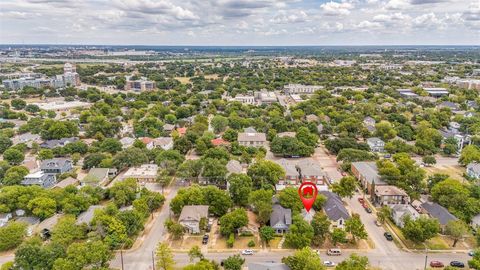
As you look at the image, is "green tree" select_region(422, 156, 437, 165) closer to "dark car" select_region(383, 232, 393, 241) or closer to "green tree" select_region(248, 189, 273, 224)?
"dark car" select_region(383, 232, 393, 241)

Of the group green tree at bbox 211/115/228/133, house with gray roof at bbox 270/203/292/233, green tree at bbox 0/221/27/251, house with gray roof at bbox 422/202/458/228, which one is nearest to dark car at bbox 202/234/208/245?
house with gray roof at bbox 270/203/292/233

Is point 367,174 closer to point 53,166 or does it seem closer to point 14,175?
point 53,166

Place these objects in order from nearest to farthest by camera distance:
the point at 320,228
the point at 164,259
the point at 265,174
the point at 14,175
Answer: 1. the point at 164,259
2. the point at 320,228
3. the point at 14,175
4. the point at 265,174

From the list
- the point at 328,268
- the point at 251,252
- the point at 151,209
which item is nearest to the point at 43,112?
the point at 151,209

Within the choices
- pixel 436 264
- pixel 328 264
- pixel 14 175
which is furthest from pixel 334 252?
pixel 14 175

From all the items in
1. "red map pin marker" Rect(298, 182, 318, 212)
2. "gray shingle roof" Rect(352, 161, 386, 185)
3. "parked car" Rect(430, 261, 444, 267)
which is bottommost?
"parked car" Rect(430, 261, 444, 267)

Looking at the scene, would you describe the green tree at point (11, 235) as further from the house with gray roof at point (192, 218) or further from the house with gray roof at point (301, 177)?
the house with gray roof at point (301, 177)
